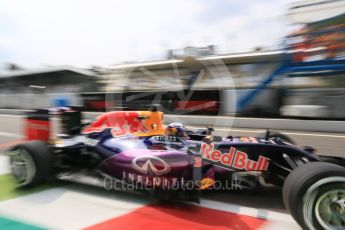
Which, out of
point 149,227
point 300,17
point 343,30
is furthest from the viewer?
point 300,17

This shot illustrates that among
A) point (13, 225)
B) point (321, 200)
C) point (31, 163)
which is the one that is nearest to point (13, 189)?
point (31, 163)

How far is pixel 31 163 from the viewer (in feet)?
13.2

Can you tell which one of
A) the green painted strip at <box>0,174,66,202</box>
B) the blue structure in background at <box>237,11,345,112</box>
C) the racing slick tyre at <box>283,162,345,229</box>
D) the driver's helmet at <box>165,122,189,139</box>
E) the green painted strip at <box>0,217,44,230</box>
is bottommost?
the green painted strip at <box>0,217,44,230</box>

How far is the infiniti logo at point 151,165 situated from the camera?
3555 millimetres

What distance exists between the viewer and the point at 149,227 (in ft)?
9.77

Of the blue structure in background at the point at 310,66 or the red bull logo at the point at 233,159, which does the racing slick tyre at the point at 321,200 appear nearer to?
the red bull logo at the point at 233,159

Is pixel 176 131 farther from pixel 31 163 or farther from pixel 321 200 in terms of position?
pixel 321 200

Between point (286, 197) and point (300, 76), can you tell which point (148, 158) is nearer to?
point (286, 197)

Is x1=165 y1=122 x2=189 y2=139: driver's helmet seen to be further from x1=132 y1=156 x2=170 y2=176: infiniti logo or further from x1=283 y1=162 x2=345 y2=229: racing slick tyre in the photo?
x1=283 y1=162 x2=345 y2=229: racing slick tyre

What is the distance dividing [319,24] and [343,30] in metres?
0.83

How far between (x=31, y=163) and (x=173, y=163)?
173 cm

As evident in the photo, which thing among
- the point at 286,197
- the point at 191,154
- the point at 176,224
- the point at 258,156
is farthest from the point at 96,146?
the point at 286,197

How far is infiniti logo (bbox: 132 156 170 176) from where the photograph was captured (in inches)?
140

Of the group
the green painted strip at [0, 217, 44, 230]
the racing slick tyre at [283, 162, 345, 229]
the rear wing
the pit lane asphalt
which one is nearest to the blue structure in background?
the pit lane asphalt
